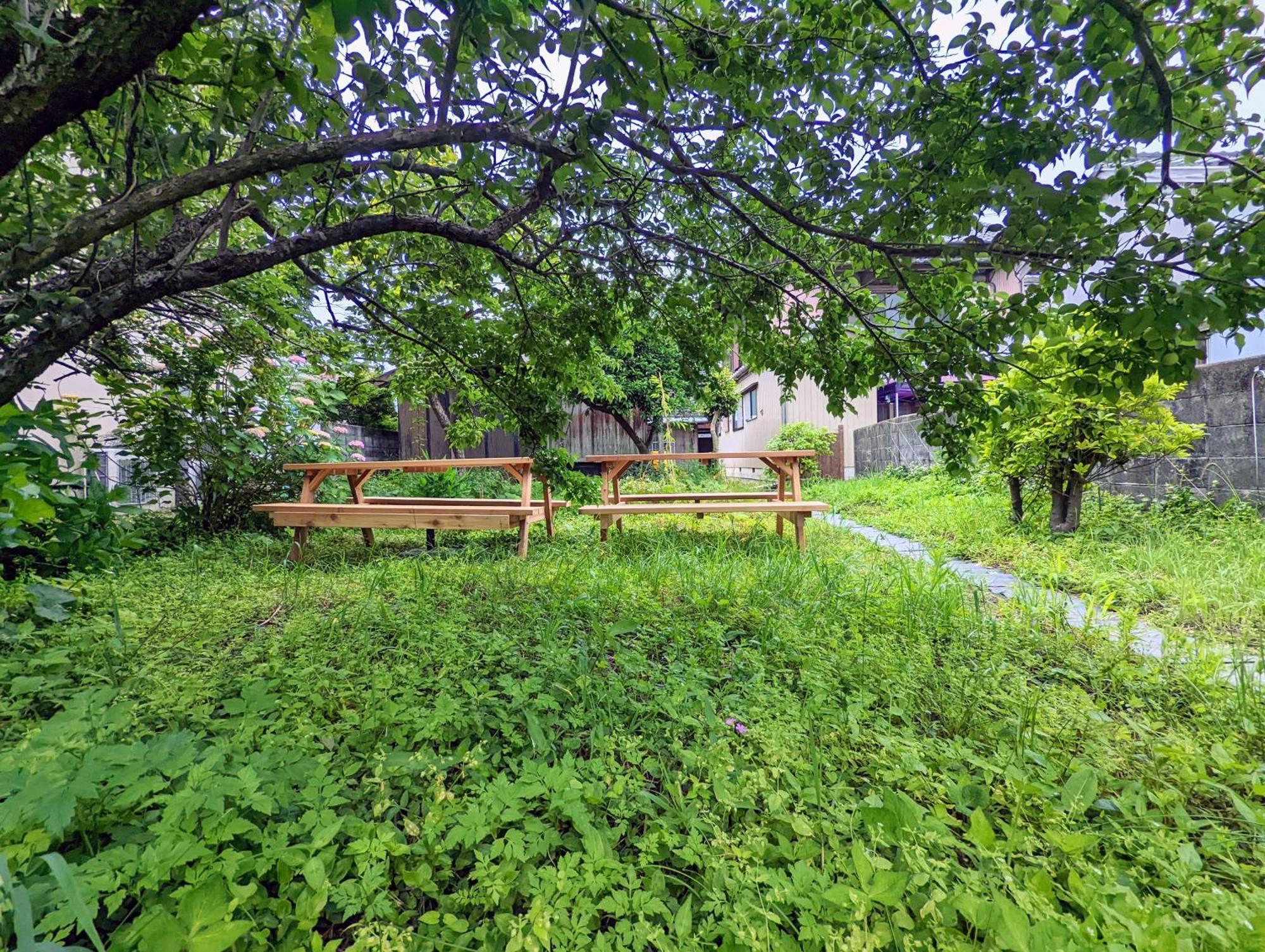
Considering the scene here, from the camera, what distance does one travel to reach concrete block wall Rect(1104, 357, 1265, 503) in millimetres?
3883

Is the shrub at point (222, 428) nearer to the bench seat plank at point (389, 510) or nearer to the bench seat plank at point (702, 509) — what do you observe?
the bench seat plank at point (389, 510)

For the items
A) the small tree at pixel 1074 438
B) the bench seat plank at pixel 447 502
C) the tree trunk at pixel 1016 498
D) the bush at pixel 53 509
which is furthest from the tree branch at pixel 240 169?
the tree trunk at pixel 1016 498

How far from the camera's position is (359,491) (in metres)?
4.66

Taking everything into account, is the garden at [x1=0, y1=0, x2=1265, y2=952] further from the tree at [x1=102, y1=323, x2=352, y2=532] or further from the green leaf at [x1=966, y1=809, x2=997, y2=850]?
the tree at [x1=102, y1=323, x2=352, y2=532]

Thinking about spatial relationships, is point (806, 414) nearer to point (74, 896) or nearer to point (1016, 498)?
point (1016, 498)

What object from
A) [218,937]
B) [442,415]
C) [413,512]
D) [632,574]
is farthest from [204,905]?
[442,415]

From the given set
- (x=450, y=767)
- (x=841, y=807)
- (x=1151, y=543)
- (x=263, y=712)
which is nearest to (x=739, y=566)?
(x=841, y=807)

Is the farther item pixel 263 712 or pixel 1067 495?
pixel 1067 495

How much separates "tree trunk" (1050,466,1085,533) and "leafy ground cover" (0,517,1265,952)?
2584 mm

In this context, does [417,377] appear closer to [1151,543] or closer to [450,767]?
[450,767]

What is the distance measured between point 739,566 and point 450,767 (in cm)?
221

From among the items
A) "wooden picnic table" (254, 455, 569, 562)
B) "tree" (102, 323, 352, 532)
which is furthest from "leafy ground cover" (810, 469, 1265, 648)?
"tree" (102, 323, 352, 532)

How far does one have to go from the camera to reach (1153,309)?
129 cm

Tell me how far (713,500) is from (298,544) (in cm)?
387
